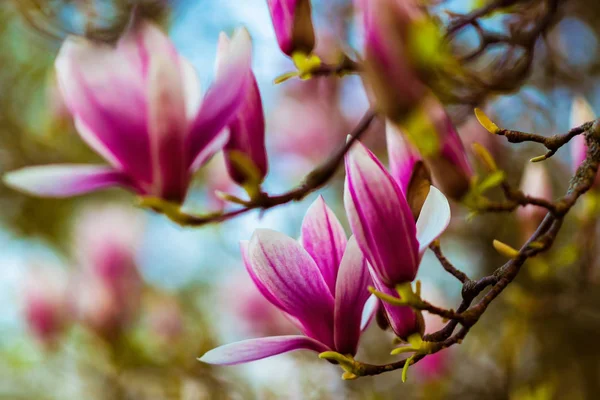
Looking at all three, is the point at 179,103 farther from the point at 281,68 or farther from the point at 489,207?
the point at 281,68

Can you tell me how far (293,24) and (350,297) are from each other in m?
0.26

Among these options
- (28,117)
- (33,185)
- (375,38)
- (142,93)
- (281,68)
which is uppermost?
(375,38)

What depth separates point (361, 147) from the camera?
0.49 m

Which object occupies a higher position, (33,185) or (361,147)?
(361,147)

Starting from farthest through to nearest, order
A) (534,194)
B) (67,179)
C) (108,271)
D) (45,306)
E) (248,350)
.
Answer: (45,306)
(108,271)
(534,194)
(67,179)
(248,350)

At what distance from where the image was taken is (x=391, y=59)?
41 cm

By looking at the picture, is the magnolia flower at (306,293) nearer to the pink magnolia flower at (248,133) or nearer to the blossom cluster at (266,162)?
the blossom cluster at (266,162)

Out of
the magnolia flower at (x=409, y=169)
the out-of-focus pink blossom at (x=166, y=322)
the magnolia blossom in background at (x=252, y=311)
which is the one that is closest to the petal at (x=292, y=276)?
the magnolia flower at (x=409, y=169)

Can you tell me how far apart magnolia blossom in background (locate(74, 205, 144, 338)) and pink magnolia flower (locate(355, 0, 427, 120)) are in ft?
3.50

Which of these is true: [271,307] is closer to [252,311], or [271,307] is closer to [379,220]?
[252,311]

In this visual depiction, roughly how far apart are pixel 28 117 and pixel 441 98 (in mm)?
2004

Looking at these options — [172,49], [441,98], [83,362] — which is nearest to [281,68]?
[83,362]

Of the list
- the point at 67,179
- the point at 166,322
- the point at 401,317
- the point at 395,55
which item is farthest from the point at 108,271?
the point at 395,55

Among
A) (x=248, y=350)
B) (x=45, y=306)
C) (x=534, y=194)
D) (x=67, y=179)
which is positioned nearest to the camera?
(x=248, y=350)
